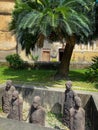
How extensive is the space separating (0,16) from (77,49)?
9517 mm

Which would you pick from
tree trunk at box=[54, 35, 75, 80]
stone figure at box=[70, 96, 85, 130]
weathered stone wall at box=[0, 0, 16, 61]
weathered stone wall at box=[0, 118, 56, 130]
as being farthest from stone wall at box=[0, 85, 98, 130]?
weathered stone wall at box=[0, 0, 16, 61]

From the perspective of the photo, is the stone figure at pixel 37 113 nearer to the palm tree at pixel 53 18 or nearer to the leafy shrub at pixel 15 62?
the palm tree at pixel 53 18

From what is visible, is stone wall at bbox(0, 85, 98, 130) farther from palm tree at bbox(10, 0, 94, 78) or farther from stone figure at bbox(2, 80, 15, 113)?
palm tree at bbox(10, 0, 94, 78)

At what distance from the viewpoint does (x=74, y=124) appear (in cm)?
698

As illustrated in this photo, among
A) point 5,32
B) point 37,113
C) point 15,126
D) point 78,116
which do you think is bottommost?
point 78,116

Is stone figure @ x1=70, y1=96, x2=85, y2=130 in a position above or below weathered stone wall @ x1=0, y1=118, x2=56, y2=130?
below

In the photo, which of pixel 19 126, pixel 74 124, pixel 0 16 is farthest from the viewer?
pixel 0 16

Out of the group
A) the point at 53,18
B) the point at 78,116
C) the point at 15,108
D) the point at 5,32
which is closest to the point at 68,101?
the point at 78,116

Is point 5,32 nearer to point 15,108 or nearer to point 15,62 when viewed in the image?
point 15,62

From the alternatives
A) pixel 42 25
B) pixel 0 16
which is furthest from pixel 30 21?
pixel 0 16

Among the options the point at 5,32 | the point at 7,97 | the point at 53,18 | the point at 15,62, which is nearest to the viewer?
the point at 7,97

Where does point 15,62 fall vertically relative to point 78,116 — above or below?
above

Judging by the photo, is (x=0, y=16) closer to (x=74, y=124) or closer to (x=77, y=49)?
(x=77, y=49)

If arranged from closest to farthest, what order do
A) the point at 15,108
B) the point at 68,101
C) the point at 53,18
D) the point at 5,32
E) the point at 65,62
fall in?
the point at 15,108 → the point at 68,101 → the point at 53,18 → the point at 65,62 → the point at 5,32
